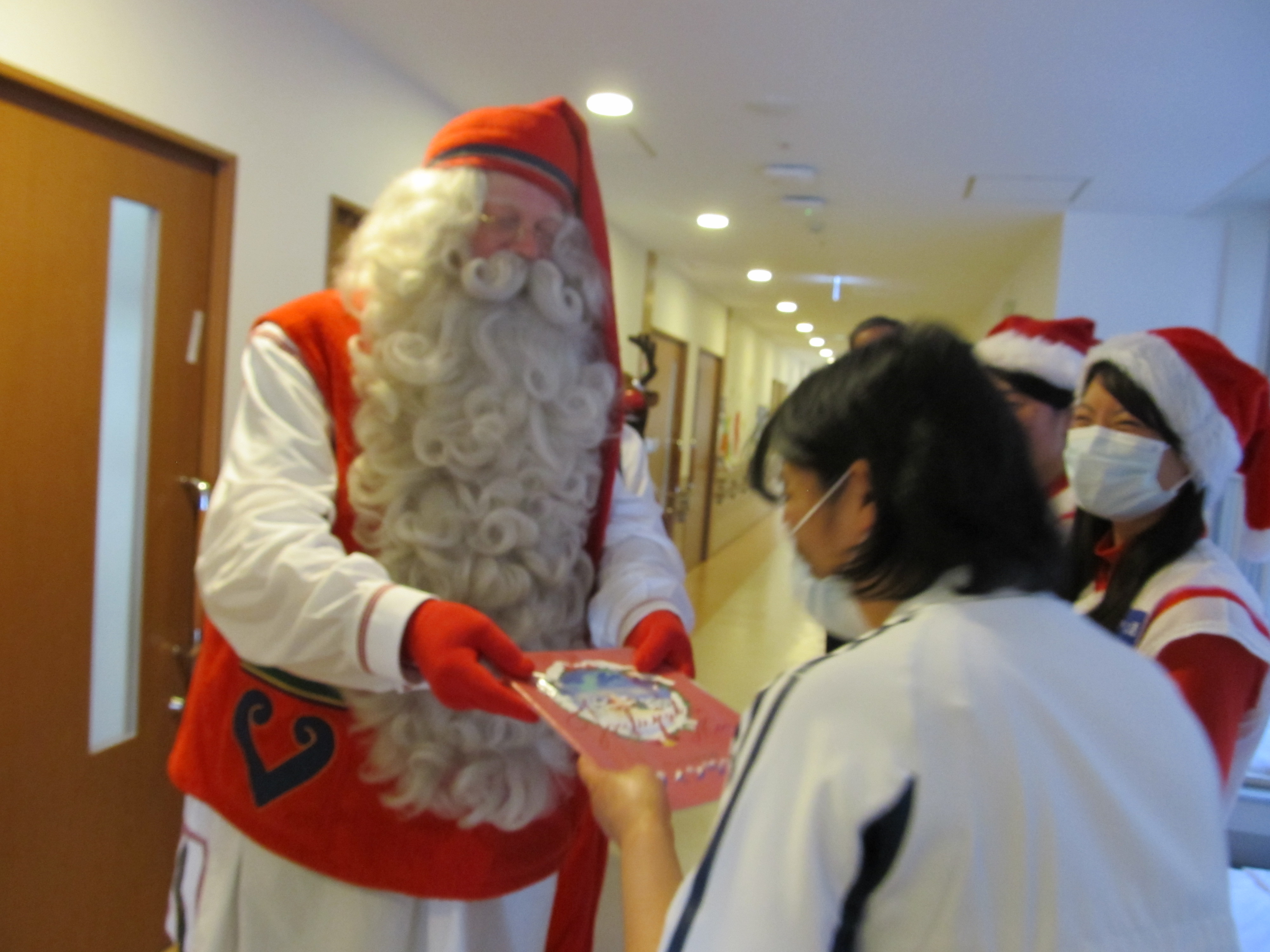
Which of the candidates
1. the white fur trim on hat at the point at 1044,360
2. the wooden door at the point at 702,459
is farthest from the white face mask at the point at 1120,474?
the wooden door at the point at 702,459

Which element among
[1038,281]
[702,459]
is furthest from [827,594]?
[702,459]

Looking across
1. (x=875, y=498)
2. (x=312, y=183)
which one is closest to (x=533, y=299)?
(x=875, y=498)

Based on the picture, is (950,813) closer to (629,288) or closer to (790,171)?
(790,171)

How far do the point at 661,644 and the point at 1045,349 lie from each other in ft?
4.90

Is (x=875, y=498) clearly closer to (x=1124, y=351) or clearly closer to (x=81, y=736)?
(x=1124, y=351)

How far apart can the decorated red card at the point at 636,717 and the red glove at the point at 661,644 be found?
0.03m

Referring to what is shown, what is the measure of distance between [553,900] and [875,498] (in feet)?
3.11

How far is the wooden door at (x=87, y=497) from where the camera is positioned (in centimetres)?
171

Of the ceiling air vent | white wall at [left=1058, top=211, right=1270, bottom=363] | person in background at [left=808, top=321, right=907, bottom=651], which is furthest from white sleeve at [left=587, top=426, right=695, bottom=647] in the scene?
white wall at [left=1058, top=211, right=1270, bottom=363]

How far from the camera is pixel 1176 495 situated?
4.65 ft

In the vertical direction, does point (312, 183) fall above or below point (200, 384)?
above

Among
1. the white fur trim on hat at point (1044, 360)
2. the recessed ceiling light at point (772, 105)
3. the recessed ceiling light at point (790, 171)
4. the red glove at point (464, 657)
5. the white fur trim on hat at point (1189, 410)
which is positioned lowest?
the red glove at point (464, 657)

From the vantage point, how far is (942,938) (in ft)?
1.81

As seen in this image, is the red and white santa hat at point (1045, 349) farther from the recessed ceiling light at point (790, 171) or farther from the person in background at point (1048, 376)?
the recessed ceiling light at point (790, 171)
